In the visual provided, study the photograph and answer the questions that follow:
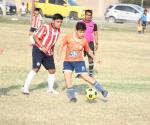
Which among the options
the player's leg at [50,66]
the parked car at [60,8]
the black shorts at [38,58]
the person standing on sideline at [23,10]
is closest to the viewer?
the black shorts at [38,58]

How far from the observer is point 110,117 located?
9805 mm

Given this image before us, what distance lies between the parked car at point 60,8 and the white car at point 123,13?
3.73 metres

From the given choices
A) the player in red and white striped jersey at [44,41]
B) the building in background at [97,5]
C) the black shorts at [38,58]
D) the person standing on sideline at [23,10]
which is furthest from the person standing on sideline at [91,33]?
the building in background at [97,5]

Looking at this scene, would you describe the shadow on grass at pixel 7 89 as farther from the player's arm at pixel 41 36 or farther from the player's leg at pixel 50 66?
the player's arm at pixel 41 36

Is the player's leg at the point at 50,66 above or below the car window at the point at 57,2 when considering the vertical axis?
below

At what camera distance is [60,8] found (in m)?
45.6

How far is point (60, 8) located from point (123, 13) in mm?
6203

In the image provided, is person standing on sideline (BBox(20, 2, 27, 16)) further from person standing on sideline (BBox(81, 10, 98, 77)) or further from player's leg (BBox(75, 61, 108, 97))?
player's leg (BBox(75, 61, 108, 97))

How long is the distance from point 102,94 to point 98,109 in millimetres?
712

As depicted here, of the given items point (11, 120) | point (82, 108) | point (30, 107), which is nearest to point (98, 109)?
point (82, 108)

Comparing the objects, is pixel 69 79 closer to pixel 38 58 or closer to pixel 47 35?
pixel 38 58

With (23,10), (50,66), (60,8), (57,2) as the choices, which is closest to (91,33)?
(50,66)

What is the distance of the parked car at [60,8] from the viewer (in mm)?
45594

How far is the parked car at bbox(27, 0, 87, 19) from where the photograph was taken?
150 feet
